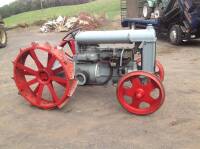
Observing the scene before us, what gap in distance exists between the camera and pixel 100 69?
610cm

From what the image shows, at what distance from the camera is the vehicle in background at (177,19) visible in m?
11.0

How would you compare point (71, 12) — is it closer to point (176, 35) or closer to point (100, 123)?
point (176, 35)

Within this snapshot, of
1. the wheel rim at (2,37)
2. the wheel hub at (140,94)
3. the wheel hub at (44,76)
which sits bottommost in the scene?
the wheel rim at (2,37)

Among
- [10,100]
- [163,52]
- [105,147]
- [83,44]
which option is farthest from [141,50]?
[163,52]

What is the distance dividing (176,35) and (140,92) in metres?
6.73

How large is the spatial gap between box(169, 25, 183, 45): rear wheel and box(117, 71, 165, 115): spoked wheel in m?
6.48

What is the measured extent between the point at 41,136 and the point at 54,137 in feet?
0.56

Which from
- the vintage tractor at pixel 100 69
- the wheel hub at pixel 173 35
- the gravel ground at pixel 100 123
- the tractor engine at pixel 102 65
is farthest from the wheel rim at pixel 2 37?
the tractor engine at pixel 102 65

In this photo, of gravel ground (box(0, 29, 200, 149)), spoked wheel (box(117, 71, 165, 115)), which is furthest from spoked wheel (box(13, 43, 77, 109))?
spoked wheel (box(117, 71, 165, 115))

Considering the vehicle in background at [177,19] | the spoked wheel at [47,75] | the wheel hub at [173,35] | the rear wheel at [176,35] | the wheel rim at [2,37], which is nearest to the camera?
the spoked wheel at [47,75]

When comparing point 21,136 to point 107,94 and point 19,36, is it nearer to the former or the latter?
point 107,94

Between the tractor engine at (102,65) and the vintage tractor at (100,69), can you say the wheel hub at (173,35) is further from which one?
the tractor engine at (102,65)

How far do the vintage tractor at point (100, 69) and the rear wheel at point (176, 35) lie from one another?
557 centimetres

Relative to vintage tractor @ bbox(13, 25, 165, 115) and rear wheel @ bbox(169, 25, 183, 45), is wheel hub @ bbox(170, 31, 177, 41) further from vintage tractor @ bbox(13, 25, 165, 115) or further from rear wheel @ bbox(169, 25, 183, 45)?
vintage tractor @ bbox(13, 25, 165, 115)
